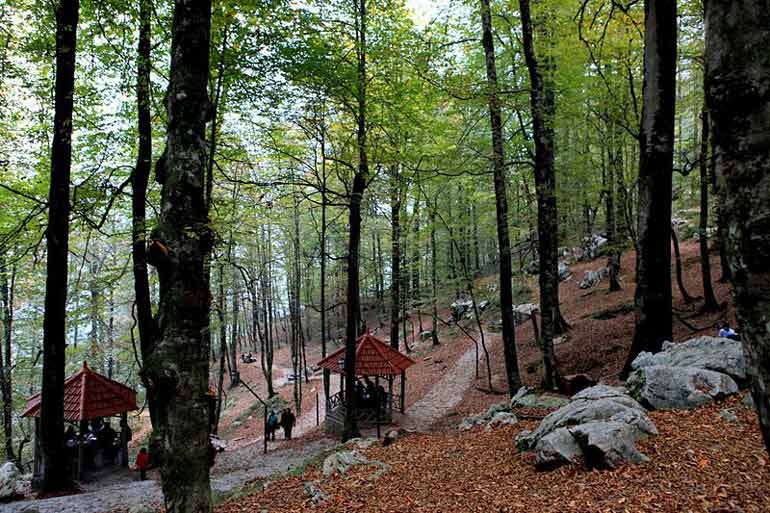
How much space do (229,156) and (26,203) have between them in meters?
6.37

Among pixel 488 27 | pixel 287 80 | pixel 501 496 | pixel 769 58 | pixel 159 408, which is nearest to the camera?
pixel 769 58

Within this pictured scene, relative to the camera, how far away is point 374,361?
1436 centimetres

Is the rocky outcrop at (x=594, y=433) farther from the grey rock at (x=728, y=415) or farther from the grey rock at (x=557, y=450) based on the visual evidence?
the grey rock at (x=728, y=415)

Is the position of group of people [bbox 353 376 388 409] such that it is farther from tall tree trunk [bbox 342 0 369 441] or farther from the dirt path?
tall tree trunk [bbox 342 0 369 441]

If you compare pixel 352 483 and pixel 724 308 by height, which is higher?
pixel 724 308

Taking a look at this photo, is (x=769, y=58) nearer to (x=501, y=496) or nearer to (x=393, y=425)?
(x=501, y=496)

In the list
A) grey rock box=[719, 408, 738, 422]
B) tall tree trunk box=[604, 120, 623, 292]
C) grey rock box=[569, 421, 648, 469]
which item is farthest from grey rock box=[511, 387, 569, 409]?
tall tree trunk box=[604, 120, 623, 292]

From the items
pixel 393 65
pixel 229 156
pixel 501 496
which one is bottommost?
pixel 501 496

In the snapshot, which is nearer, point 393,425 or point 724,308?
point 724,308

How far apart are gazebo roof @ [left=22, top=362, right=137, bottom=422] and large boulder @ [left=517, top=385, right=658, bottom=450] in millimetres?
11495

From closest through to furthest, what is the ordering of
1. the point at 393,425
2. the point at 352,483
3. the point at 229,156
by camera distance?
the point at 352,483
the point at 229,156
the point at 393,425

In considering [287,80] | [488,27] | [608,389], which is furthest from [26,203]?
[608,389]

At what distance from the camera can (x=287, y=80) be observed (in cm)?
906

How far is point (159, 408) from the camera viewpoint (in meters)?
3.56
